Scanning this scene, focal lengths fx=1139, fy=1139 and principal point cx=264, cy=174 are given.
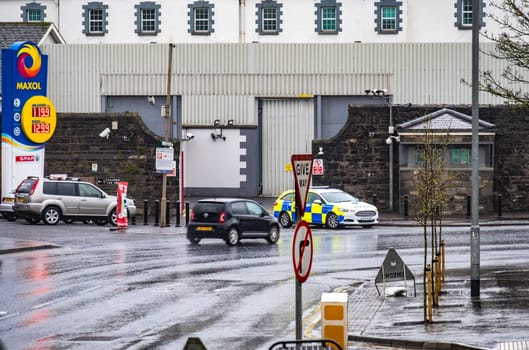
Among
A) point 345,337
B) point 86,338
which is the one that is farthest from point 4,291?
point 345,337

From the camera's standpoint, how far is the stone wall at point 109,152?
164ft

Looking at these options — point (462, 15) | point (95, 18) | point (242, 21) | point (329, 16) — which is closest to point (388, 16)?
point (329, 16)

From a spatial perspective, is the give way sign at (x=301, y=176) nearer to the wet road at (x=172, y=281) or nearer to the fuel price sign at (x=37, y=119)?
the wet road at (x=172, y=281)

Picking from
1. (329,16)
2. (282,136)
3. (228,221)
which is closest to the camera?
(228,221)

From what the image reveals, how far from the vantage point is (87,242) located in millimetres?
34031

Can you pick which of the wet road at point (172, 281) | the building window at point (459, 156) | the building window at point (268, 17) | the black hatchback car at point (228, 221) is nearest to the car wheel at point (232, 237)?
the black hatchback car at point (228, 221)

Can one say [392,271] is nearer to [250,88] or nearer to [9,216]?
[9,216]

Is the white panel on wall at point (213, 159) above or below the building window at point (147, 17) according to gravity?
below

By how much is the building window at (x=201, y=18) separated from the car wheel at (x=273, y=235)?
36398mm

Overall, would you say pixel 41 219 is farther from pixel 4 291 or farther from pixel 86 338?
pixel 86 338

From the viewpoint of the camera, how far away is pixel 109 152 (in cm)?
5006

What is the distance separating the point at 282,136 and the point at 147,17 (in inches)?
611

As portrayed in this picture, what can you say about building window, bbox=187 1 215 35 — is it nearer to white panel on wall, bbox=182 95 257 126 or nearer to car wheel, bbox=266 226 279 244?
white panel on wall, bbox=182 95 257 126

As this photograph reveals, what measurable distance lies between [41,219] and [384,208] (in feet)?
56.7
